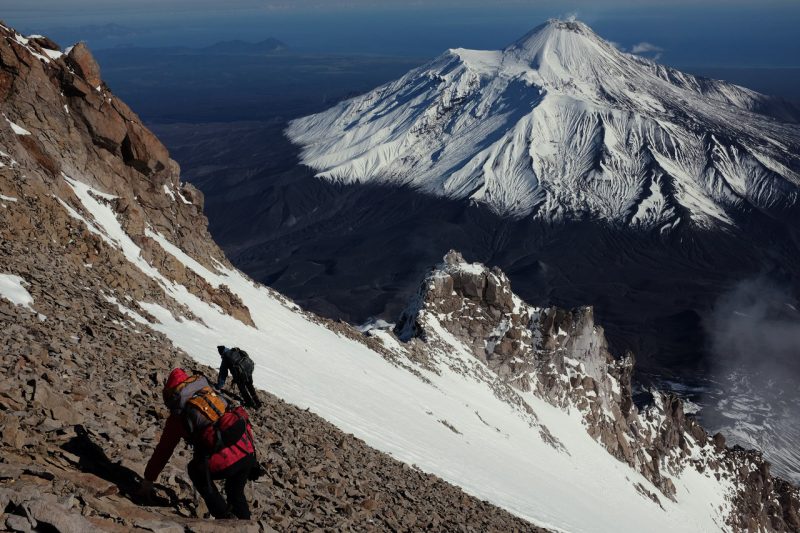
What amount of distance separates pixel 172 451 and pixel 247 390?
5560 mm

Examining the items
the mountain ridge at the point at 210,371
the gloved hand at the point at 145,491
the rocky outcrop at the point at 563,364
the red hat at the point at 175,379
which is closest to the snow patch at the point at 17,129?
the mountain ridge at the point at 210,371

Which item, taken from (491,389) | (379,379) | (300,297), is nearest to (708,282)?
(300,297)

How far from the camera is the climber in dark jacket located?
41.4 feet

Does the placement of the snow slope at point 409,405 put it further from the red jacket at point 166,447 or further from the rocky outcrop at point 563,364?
the red jacket at point 166,447

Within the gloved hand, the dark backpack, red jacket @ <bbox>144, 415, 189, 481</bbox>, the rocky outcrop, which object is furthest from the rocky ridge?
the rocky outcrop

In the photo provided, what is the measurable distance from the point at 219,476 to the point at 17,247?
1032 cm

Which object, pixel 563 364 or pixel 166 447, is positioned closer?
pixel 166 447

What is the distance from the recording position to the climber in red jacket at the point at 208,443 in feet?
23.1

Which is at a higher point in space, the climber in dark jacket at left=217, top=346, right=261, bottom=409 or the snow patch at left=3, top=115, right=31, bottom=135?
the snow patch at left=3, top=115, right=31, bottom=135

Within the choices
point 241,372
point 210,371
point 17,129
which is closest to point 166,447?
point 241,372

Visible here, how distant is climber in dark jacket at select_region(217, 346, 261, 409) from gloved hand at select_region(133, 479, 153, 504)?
5.44 m

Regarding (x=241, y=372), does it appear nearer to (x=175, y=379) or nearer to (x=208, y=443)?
(x=175, y=379)

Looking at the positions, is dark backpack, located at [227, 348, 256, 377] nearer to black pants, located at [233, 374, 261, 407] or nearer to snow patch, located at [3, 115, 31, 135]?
black pants, located at [233, 374, 261, 407]

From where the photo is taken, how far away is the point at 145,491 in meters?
7.01
